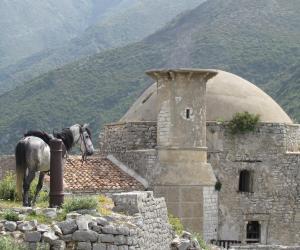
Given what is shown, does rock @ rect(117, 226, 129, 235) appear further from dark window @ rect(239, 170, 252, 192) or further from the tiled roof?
dark window @ rect(239, 170, 252, 192)

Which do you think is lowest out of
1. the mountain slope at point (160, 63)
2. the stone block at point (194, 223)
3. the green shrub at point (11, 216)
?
the stone block at point (194, 223)

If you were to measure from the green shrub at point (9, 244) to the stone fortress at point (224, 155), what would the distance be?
1391 cm

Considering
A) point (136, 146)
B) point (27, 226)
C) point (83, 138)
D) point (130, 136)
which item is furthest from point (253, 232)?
point (27, 226)

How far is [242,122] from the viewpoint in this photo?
28.1m

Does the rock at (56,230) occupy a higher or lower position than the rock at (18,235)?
higher

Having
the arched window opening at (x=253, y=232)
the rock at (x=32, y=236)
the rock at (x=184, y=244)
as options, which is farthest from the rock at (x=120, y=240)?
the arched window opening at (x=253, y=232)

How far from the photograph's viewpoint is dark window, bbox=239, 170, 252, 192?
28.8 meters

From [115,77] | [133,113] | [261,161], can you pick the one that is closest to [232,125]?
[261,161]

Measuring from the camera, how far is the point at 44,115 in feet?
279

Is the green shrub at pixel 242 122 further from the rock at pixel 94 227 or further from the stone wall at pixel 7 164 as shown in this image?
the rock at pixel 94 227

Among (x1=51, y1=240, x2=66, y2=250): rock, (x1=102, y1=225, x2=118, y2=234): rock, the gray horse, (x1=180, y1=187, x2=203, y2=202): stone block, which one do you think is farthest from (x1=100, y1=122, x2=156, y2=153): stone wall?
(x1=51, y1=240, x2=66, y2=250): rock

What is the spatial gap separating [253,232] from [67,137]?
1420cm

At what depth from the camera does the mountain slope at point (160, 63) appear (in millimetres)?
86000

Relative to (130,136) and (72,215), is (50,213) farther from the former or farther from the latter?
(130,136)
